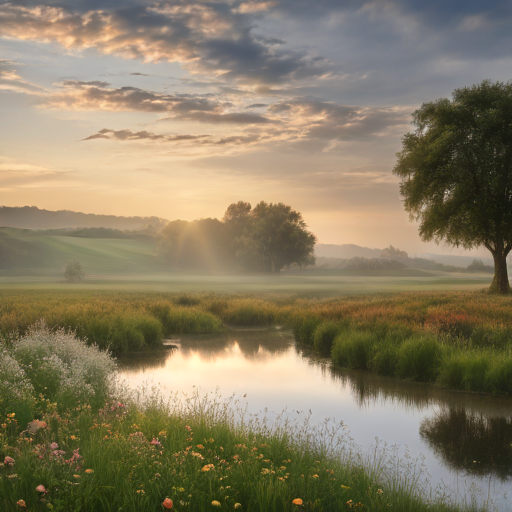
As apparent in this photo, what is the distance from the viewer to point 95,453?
631 cm

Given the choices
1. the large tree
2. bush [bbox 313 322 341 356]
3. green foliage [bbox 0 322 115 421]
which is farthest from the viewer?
the large tree

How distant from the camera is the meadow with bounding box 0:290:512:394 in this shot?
46.5 feet

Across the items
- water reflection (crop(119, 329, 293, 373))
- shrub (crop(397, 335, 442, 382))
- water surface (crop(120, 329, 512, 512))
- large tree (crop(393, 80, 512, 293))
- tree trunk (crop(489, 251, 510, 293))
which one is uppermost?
large tree (crop(393, 80, 512, 293))

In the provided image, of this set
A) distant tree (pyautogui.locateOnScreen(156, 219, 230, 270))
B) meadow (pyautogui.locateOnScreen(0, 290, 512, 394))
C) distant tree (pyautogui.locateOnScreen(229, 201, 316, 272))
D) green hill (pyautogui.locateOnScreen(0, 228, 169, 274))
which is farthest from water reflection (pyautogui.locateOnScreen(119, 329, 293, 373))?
green hill (pyautogui.locateOnScreen(0, 228, 169, 274))

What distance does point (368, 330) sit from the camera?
62.5 ft

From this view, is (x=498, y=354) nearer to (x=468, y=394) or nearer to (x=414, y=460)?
(x=468, y=394)

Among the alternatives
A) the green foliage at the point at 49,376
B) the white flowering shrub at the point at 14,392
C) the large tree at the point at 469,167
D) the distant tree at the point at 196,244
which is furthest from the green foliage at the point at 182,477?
the distant tree at the point at 196,244

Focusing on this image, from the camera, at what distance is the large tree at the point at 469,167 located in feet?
106


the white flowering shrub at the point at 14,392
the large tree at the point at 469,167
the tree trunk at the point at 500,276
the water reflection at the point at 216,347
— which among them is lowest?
the water reflection at the point at 216,347

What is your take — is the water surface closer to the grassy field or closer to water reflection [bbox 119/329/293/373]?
water reflection [bbox 119/329/293/373]

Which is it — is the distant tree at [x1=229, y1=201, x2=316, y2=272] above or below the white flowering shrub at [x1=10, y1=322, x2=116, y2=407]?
above

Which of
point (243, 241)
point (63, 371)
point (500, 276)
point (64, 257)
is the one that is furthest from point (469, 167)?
point (64, 257)

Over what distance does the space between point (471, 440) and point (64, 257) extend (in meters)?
113

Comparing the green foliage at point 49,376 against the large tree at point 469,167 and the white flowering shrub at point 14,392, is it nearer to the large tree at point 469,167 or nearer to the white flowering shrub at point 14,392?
the white flowering shrub at point 14,392
